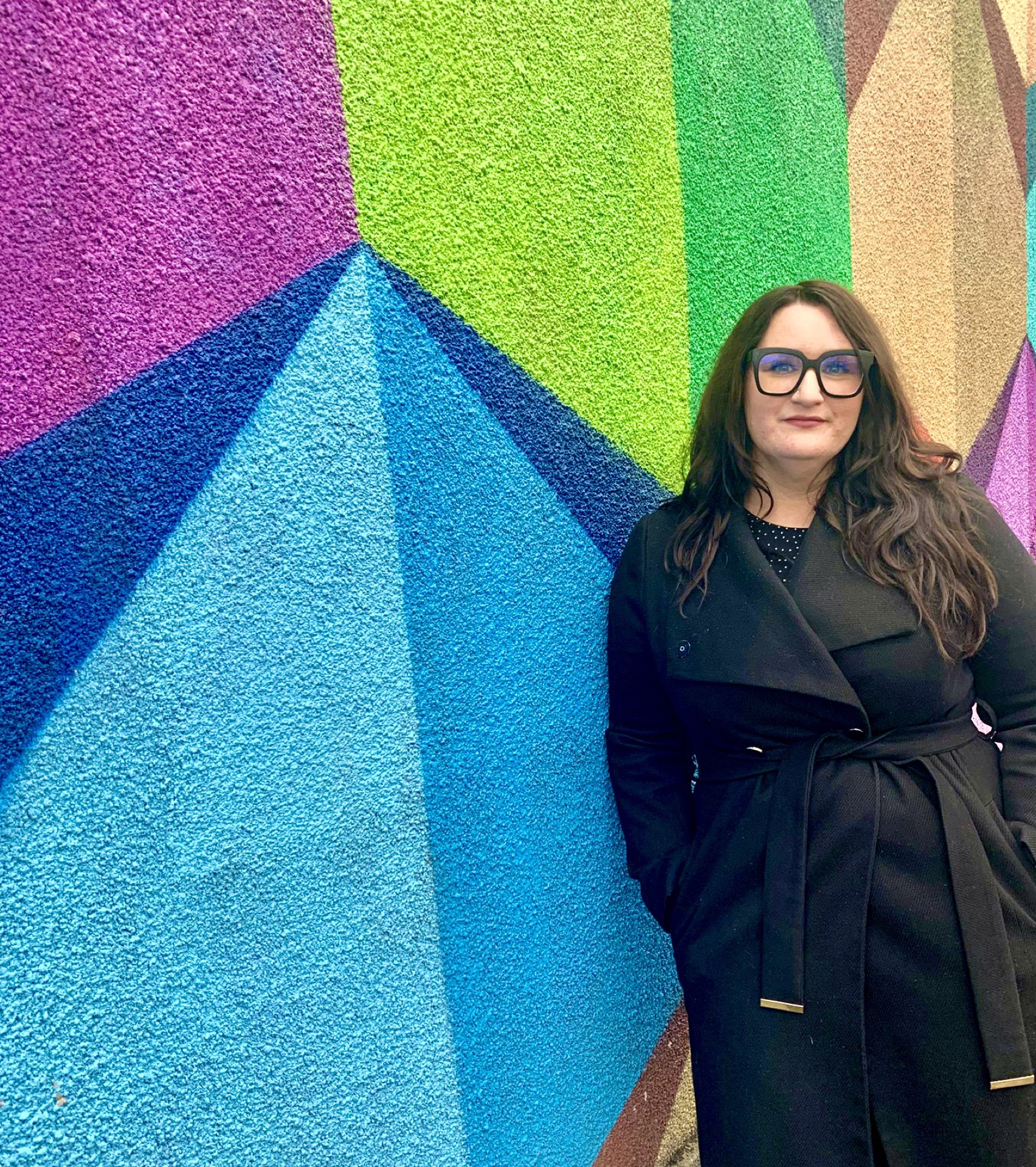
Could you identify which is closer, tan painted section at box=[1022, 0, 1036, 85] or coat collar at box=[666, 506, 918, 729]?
coat collar at box=[666, 506, 918, 729]

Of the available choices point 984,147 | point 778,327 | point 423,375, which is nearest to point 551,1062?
point 423,375

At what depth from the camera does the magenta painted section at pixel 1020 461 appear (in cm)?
408

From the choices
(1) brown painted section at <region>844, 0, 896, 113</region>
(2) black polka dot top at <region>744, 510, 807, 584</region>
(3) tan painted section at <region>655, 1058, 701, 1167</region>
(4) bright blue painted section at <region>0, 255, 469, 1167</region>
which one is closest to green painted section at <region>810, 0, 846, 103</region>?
(1) brown painted section at <region>844, 0, 896, 113</region>

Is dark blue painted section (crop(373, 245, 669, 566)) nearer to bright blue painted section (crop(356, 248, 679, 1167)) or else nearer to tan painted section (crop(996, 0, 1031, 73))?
bright blue painted section (crop(356, 248, 679, 1167))

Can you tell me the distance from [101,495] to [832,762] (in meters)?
1.31

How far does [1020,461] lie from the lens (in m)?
4.28

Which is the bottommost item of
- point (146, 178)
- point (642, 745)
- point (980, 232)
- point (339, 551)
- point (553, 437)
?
point (642, 745)

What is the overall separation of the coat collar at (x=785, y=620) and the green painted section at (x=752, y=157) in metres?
0.69

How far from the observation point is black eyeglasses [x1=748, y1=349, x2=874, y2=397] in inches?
69.4

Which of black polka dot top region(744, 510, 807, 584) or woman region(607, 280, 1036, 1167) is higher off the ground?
black polka dot top region(744, 510, 807, 584)

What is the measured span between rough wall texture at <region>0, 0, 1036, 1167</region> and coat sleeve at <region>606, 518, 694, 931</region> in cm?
9

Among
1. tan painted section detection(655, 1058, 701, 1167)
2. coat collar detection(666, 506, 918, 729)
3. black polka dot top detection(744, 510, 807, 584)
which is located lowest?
tan painted section detection(655, 1058, 701, 1167)

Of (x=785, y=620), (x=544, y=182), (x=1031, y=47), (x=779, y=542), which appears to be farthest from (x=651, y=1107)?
(x=1031, y=47)

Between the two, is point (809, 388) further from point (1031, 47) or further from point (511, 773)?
point (1031, 47)
